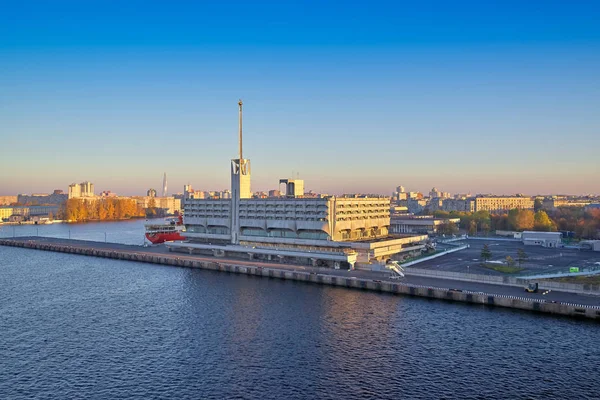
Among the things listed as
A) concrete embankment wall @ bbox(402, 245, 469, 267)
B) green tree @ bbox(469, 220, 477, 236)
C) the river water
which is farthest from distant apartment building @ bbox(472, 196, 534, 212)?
the river water

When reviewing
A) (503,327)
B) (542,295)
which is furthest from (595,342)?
(542,295)

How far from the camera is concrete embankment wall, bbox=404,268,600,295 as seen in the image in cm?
4103

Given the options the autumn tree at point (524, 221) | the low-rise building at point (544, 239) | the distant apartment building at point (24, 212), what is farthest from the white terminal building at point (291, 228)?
the distant apartment building at point (24, 212)

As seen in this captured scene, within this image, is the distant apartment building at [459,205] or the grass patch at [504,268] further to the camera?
the distant apartment building at [459,205]

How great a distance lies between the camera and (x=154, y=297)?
145 feet

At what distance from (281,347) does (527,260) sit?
131ft

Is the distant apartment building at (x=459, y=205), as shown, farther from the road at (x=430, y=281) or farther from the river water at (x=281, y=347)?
the river water at (x=281, y=347)

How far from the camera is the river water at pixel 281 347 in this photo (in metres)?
24.9

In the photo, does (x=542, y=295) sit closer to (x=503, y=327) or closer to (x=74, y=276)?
(x=503, y=327)

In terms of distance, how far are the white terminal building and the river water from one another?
12.2 m

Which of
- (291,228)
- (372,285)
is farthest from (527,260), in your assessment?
(291,228)

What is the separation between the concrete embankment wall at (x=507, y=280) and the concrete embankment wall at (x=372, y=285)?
4904mm

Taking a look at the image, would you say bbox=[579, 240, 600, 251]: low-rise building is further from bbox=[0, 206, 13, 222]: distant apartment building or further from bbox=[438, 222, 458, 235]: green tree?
bbox=[0, 206, 13, 222]: distant apartment building

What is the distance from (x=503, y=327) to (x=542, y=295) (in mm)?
8422
